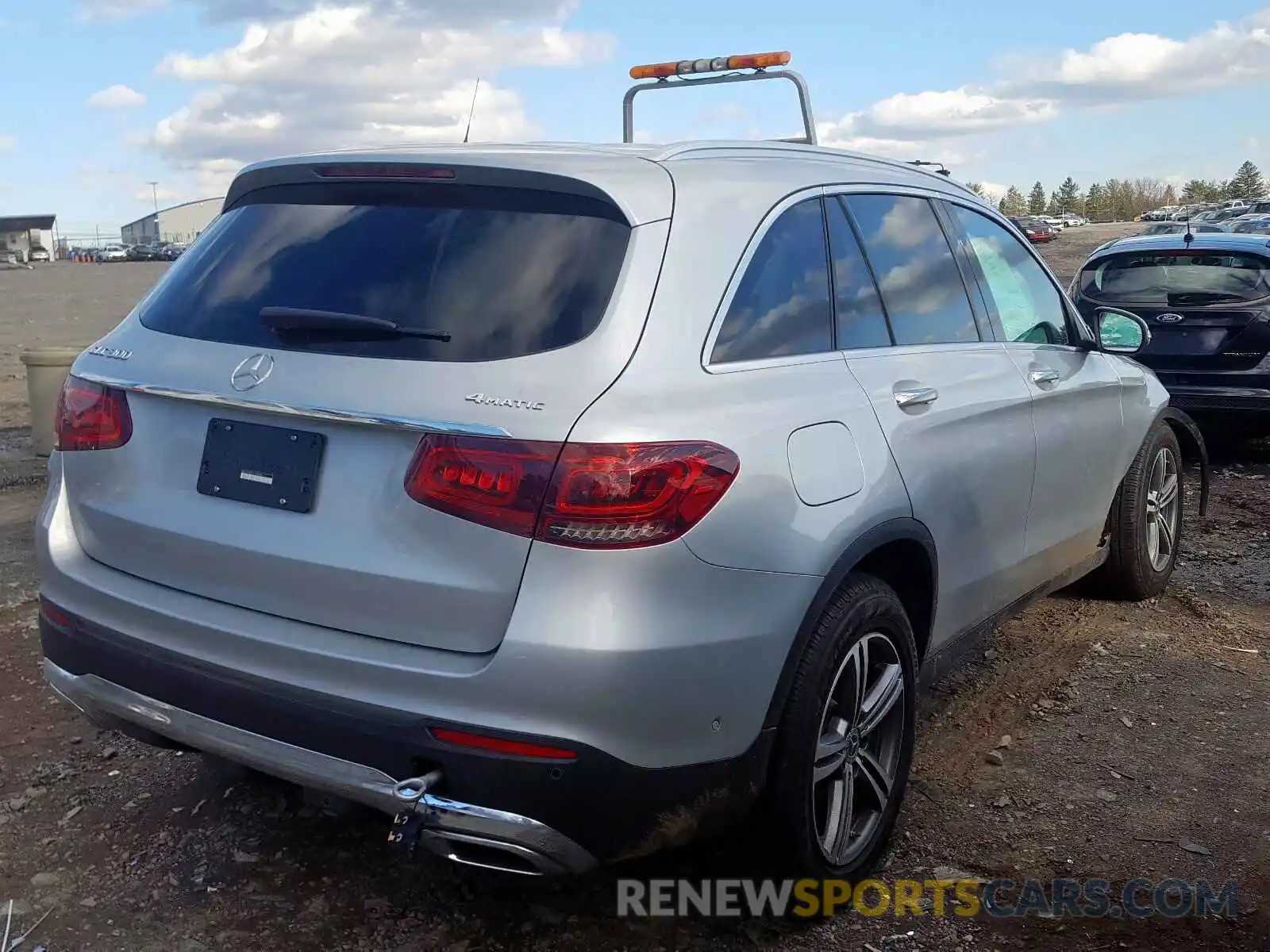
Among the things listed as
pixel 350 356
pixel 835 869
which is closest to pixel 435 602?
pixel 350 356

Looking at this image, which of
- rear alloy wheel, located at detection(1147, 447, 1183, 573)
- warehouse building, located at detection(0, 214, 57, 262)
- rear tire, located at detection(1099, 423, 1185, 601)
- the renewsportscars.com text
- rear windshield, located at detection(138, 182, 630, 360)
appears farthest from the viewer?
warehouse building, located at detection(0, 214, 57, 262)

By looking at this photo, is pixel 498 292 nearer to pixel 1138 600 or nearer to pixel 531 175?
pixel 531 175

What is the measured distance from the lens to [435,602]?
233 cm

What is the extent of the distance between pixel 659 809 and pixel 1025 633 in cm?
308

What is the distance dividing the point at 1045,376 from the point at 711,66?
96.0 inches

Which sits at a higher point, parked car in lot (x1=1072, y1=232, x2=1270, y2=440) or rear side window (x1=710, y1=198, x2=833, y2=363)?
rear side window (x1=710, y1=198, x2=833, y2=363)

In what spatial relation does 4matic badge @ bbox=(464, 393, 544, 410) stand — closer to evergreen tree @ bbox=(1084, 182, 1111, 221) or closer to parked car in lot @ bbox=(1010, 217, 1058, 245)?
parked car in lot @ bbox=(1010, 217, 1058, 245)

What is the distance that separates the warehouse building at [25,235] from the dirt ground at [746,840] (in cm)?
8669

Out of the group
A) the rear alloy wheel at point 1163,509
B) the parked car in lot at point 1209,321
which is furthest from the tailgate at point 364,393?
the parked car in lot at point 1209,321

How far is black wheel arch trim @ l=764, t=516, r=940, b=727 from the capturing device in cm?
257

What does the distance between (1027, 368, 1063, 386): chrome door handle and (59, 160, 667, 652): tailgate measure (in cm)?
188

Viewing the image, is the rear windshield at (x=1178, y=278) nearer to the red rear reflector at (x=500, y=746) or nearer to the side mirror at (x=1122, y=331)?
the side mirror at (x=1122, y=331)

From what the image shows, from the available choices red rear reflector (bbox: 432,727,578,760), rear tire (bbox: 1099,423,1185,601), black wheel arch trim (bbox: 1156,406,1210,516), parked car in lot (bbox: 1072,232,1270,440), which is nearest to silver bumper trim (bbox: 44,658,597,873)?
red rear reflector (bbox: 432,727,578,760)

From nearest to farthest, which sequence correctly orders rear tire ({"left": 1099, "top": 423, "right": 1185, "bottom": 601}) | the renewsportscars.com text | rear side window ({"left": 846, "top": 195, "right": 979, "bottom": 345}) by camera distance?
the renewsportscars.com text < rear side window ({"left": 846, "top": 195, "right": 979, "bottom": 345}) < rear tire ({"left": 1099, "top": 423, "right": 1185, "bottom": 601})
